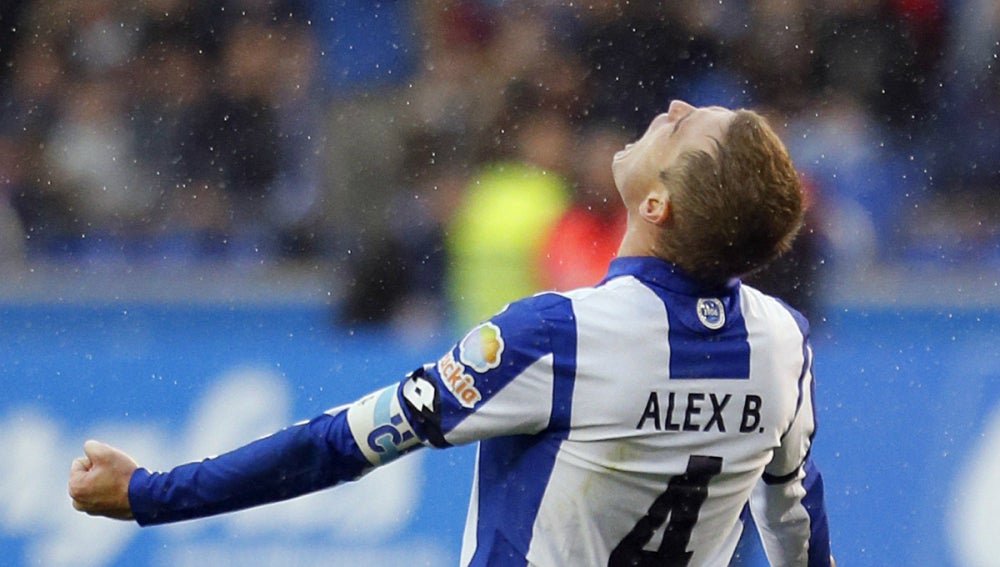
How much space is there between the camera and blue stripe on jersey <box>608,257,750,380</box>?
2.24 metres

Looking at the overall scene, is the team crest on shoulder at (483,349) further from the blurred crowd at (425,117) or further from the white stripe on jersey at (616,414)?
the blurred crowd at (425,117)

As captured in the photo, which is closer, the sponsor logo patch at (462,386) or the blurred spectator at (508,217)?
the sponsor logo patch at (462,386)

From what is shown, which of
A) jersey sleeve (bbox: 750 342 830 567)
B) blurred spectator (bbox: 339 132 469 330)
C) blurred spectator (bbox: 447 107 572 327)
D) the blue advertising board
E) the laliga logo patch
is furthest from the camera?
blurred spectator (bbox: 339 132 469 330)

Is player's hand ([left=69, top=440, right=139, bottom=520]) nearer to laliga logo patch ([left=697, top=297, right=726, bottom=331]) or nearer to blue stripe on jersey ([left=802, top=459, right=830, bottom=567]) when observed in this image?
laliga logo patch ([left=697, top=297, right=726, bottom=331])

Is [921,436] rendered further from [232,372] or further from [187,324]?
[187,324]

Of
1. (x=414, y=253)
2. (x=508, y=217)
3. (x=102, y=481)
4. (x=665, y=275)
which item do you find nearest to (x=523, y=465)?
(x=665, y=275)

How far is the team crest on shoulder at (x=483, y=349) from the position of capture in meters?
2.16

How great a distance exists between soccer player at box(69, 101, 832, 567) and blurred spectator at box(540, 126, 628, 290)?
10.7 ft

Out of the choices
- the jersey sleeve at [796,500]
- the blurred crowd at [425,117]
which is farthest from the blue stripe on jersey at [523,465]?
the blurred crowd at [425,117]

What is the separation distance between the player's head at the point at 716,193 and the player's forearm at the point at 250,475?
54 centimetres

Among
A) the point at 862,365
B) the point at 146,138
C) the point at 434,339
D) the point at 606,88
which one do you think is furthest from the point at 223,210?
the point at 862,365

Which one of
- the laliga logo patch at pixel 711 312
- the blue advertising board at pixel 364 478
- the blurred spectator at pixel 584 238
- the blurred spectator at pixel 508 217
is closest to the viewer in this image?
the laliga logo patch at pixel 711 312

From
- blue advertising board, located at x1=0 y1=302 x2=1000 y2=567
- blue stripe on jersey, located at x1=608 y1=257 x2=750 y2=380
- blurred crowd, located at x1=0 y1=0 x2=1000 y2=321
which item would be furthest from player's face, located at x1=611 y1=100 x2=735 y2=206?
blurred crowd, located at x1=0 y1=0 x2=1000 y2=321

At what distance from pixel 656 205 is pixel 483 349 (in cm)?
34
